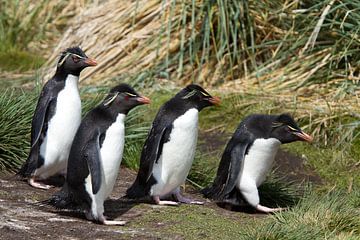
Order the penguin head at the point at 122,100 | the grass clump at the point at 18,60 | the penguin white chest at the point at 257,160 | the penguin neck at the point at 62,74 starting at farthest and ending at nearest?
the grass clump at the point at 18,60 → the penguin neck at the point at 62,74 → the penguin white chest at the point at 257,160 → the penguin head at the point at 122,100

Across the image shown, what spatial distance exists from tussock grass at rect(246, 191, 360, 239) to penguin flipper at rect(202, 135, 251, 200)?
1.67 ft

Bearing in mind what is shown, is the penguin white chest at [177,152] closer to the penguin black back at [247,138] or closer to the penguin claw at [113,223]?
the penguin black back at [247,138]

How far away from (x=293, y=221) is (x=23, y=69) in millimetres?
6407

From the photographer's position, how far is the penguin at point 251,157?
6.75 meters

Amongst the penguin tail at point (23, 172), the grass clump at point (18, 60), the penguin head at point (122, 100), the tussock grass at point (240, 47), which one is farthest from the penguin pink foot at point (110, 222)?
the grass clump at point (18, 60)

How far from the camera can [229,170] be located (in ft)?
22.3

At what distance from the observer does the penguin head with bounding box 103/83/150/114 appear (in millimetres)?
6297

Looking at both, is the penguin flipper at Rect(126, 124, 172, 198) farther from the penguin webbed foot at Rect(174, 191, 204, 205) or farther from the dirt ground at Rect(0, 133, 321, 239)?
the penguin webbed foot at Rect(174, 191, 204, 205)

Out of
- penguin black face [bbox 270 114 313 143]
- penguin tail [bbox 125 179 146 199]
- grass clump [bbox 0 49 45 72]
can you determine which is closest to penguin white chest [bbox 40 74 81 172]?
penguin tail [bbox 125 179 146 199]

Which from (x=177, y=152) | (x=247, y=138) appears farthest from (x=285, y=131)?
(x=177, y=152)

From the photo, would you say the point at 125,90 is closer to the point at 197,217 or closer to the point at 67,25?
the point at 197,217

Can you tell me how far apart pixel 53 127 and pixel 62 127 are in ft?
0.22

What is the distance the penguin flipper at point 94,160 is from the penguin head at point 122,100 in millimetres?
270

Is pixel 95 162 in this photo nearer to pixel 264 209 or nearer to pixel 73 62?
pixel 73 62
